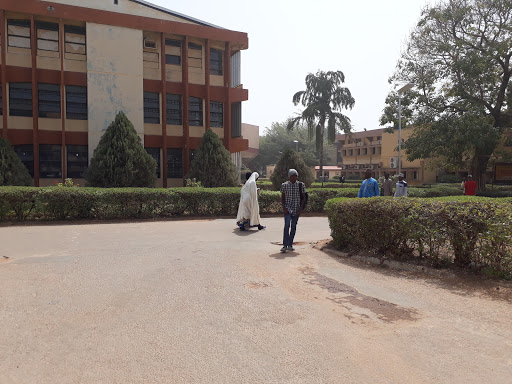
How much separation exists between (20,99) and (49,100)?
1.20 meters

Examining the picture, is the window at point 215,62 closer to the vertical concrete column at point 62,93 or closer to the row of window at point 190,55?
the row of window at point 190,55

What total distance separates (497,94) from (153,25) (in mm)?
20353

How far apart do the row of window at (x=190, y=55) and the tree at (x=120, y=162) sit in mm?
5124

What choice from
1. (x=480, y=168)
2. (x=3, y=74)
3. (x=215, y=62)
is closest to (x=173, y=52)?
(x=215, y=62)

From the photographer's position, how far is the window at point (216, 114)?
72.9 feet

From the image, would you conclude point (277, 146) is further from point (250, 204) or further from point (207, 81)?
point (250, 204)

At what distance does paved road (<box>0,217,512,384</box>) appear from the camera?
3.00 m

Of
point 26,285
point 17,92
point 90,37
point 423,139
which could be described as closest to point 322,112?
point 423,139

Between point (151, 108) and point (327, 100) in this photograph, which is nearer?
point (151, 108)

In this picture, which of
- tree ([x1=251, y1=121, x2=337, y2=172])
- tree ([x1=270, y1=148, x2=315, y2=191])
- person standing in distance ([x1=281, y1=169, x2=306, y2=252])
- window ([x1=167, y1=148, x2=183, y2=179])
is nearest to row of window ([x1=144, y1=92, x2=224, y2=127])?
window ([x1=167, y1=148, x2=183, y2=179])

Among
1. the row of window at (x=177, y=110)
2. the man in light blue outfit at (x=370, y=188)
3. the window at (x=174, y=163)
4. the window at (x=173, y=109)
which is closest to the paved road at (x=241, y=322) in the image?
the man in light blue outfit at (x=370, y=188)

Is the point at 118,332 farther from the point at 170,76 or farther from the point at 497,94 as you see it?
the point at 497,94

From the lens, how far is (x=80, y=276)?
569 cm

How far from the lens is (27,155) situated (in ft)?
60.7
